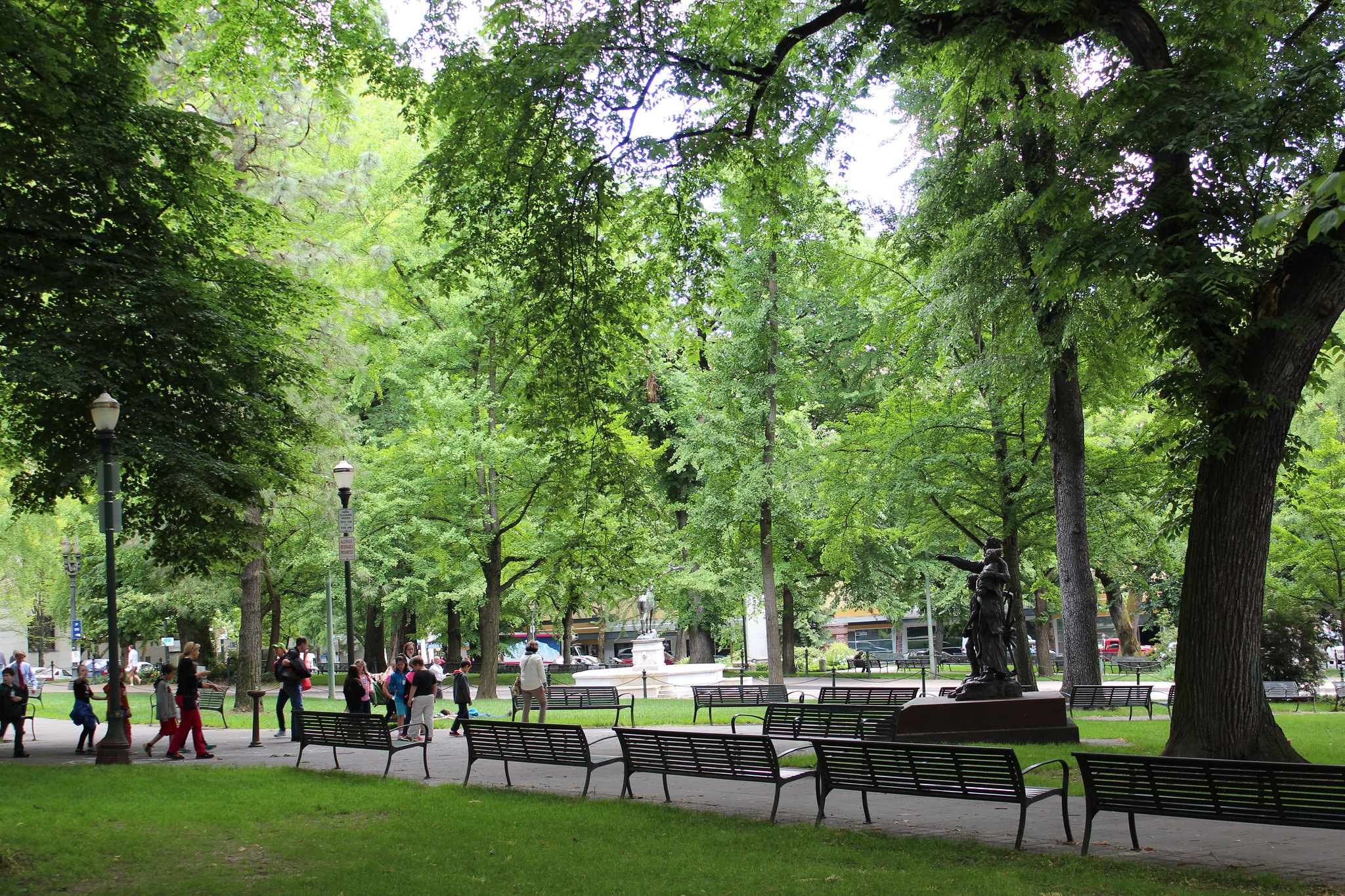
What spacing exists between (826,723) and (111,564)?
936cm

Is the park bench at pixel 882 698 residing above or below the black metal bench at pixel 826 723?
below

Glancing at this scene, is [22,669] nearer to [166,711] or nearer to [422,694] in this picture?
[166,711]

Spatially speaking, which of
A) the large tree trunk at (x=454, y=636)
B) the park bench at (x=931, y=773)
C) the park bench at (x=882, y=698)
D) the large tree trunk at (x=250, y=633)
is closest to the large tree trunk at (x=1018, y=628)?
the park bench at (x=882, y=698)

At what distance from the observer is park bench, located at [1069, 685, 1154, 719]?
57.9 ft

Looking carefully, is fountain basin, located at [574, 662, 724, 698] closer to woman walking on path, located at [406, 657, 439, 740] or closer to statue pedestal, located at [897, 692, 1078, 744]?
woman walking on path, located at [406, 657, 439, 740]

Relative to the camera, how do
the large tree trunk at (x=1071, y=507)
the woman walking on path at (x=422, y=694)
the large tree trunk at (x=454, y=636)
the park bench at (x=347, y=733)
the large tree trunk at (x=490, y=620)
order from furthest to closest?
the large tree trunk at (x=454, y=636) < the large tree trunk at (x=490, y=620) < the large tree trunk at (x=1071, y=507) < the woman walking on path at (x=422, y=694) < the park bench at (x=347, y=733)

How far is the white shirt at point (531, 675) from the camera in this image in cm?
1766

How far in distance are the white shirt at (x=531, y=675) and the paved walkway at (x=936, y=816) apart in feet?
8.42

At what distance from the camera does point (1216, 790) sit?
6637 mm

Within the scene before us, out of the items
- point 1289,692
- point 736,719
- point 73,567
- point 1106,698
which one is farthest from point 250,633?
point 1289,692

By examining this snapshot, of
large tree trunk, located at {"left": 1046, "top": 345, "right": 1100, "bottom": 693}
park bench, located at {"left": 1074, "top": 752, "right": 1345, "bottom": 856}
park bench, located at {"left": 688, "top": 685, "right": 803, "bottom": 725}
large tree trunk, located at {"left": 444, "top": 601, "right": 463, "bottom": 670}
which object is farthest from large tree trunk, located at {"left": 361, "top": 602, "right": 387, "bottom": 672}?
park bench, located at {"left": 1074, "top": 752, "right": 1345, "bottom": 856}

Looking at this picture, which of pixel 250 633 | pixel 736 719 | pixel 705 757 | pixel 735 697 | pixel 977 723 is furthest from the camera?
pixel 250 633

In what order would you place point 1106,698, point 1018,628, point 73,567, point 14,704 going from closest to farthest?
point 14,704
point 1106,698
point 1018,628
point 73,567

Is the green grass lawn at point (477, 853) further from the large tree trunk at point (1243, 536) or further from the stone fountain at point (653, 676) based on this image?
the stone fountain at point (653, 676)
